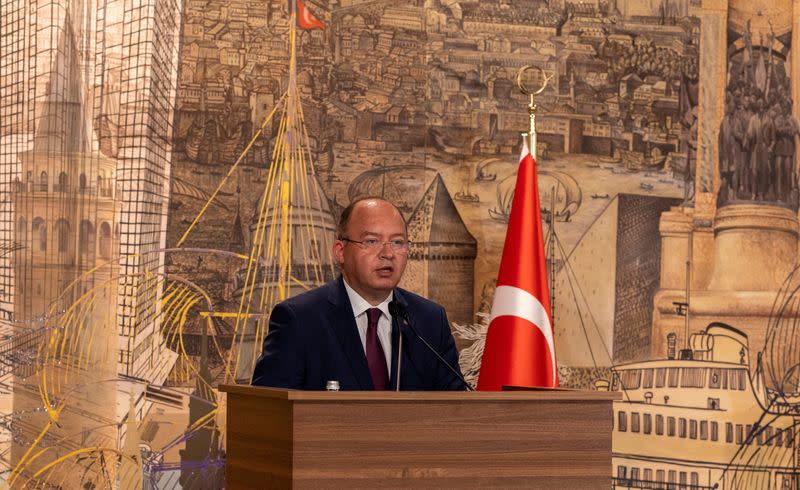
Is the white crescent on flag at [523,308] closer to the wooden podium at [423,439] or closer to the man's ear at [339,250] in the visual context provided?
the man's ear at [339,250]

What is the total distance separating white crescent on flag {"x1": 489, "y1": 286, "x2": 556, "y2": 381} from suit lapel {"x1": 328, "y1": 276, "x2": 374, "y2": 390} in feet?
5.82

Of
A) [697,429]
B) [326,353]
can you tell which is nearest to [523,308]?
[697,429]

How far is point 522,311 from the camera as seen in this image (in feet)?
15.2

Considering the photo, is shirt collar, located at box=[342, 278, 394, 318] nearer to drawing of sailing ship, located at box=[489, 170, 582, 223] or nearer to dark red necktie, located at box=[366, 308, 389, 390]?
dark red necktie, located at box=[366, 308, 389, 390]

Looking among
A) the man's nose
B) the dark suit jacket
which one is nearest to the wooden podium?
the dark suit jacket

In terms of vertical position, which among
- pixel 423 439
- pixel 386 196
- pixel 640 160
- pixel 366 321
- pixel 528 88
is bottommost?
pixel 423 439

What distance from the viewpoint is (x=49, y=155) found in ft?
16.0

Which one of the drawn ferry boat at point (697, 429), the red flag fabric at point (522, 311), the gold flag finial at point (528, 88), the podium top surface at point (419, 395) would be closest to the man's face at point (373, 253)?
the podium top surface at point (419, 395)

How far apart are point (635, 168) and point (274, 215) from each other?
1995mm

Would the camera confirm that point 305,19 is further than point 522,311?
Yes

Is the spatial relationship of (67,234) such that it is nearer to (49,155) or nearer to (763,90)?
(49,155)

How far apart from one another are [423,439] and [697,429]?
3.68 metres

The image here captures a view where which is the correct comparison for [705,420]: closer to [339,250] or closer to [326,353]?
[339,250]

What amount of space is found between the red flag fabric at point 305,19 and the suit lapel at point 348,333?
255cm
